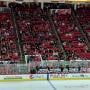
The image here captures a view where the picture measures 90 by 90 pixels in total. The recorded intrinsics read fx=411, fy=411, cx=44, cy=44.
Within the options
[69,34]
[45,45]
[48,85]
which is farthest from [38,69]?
[69,34]

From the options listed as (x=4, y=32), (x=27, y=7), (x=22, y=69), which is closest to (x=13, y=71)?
(x=22, y=69)

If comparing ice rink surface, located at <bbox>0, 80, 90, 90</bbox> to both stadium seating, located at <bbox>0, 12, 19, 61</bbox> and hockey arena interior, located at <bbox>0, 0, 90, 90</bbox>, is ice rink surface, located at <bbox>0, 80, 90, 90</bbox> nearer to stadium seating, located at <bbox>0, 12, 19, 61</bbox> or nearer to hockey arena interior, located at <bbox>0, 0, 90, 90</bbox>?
hockey arena interior, located at <bbox>0, 0, 90, 90</bbox>

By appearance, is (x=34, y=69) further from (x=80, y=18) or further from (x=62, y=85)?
(x=80, y=18)

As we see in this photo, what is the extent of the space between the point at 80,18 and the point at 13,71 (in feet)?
48.0

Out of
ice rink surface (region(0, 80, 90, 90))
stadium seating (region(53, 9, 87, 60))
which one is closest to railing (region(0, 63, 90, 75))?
ice rink surface (region(0, 80, 90, 90))

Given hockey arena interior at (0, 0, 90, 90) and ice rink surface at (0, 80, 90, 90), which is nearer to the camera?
ice rink surface at (0, 80, 90, 90)

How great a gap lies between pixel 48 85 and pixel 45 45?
9.84 metres

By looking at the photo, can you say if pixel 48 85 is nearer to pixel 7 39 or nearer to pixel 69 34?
pixel 7 39

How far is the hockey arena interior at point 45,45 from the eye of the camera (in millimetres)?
23625

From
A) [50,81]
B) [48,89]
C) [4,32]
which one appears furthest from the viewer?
[4,32]

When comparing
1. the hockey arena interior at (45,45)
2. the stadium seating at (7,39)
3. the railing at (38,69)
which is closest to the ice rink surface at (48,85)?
the hockey arena interior at (45,45)

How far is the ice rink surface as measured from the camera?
20.9 metres

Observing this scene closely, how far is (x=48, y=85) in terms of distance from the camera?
21.9 metres

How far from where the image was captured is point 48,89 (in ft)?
67.3
